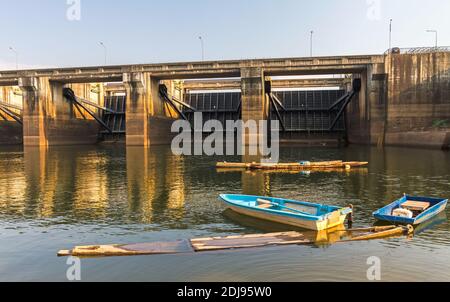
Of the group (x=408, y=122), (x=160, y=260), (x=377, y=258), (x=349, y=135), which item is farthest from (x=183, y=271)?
(x=349, y=135)

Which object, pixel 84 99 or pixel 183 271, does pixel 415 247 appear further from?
pixel 84 99

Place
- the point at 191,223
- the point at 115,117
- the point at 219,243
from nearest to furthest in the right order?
the point at 219,243
the point at 191,223
the point at 115,117

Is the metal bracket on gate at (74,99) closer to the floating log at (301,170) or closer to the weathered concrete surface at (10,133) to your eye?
the weathered concrete surface at (10,133)

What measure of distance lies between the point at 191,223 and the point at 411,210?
1106 centimetres

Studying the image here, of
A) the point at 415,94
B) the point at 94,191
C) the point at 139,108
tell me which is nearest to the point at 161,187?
the point at 94,191

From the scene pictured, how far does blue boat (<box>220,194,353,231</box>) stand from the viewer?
1587cm

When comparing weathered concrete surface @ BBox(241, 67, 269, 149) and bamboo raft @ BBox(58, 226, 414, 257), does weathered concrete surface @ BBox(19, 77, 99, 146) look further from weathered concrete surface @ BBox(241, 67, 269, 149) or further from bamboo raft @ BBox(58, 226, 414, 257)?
bamboo raft @ BBox(58, 226, 414, 257)

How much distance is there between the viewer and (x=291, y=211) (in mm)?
18047

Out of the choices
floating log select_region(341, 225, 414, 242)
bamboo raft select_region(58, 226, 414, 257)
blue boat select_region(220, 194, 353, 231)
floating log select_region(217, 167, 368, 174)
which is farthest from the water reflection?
floating log select_region(341, 225, 414, 242)

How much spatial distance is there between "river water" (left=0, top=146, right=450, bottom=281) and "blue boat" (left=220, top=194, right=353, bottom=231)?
25.4 inches

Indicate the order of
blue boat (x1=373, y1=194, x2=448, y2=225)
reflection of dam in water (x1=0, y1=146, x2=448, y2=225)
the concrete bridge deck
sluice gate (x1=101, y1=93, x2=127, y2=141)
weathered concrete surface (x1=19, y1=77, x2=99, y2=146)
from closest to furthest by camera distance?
blue boat (x1=373, y1=194, x2=448, y2=225) → reflection of dam in water (x1=0, y1=146, x2=448, y2=225) → the concrete bridge deck → weathered concrete surface (x1=19, y1=77, x2=99, y2=146) → sluice gate (x1=101, y1=93, x2=127, y2=141)
